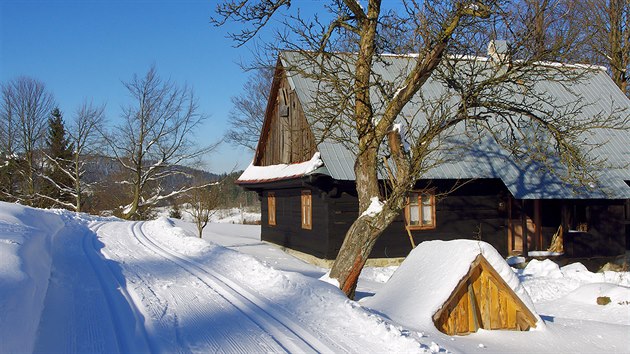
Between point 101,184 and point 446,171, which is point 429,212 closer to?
point 446,171

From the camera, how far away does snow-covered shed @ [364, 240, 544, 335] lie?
6.60m

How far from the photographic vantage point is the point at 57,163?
3691 cm

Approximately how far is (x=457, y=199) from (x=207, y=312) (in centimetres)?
1145

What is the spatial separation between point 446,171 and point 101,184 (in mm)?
33014

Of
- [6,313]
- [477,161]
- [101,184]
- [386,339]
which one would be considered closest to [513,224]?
[477,161]

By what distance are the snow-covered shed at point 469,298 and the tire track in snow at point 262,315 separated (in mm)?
1513

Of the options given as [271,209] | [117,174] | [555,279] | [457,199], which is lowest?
[555,279]

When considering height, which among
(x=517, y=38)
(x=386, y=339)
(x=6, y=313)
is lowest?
Result: (x=386, y=339)

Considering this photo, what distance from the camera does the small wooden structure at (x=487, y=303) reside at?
6738mm

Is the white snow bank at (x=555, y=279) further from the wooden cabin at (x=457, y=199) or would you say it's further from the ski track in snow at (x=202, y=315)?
the ski track in snow at (x=202, y=315)

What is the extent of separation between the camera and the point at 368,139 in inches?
348

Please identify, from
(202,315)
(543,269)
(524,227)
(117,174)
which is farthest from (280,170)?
(117,174)

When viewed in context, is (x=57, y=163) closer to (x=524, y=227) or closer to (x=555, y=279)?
(x=524, y=227)

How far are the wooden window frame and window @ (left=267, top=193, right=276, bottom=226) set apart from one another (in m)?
3.29
